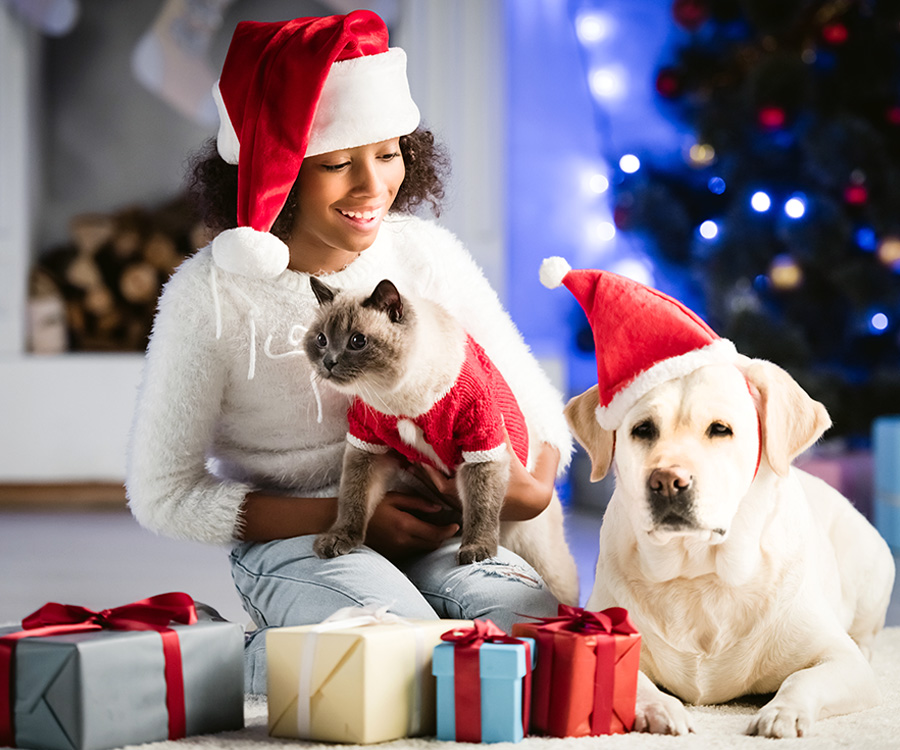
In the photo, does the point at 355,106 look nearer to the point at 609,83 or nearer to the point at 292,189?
the point at 292,189

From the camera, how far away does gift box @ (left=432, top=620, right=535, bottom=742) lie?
4.21ft

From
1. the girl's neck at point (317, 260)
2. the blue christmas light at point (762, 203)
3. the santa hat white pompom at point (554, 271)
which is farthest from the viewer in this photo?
the blue christmas light at point (762, 203)

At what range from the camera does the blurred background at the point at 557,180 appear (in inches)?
145

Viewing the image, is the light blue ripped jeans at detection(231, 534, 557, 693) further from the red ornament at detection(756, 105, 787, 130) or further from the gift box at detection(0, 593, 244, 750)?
the red ornament at detection(756, 105, 787, 130)

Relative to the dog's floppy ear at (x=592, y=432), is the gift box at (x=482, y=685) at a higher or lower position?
lower

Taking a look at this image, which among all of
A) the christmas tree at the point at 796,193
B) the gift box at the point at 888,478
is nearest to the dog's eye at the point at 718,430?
the gift box at the point at 888,478

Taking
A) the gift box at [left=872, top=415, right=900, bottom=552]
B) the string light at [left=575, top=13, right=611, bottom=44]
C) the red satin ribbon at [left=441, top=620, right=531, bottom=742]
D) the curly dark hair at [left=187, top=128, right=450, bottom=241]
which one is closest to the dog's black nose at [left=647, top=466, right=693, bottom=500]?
the red satin ribbon at [left=441, top=620, right=531, bottom=742]

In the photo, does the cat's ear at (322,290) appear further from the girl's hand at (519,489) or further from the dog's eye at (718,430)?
the dog's eye at (718,430)

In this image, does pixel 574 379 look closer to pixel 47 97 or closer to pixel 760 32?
pixel 760 32

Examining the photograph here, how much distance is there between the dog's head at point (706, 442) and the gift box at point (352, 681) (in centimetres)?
35

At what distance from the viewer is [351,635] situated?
4.22 feet

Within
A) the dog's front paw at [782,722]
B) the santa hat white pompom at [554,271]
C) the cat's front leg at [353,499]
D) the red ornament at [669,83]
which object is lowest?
the dog's front paw at [782,722]

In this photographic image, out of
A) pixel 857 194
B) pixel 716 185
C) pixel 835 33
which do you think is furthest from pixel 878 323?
pixel 835 33

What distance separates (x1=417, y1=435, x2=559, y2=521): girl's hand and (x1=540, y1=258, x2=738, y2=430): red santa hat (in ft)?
0.87
